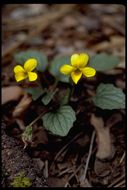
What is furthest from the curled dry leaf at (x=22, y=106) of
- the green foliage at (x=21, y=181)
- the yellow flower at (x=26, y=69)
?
the green foliage at (x=21, y=181)

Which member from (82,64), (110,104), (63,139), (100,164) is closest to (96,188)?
(100,164)

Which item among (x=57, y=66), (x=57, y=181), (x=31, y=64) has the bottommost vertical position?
(x=57, y=181)

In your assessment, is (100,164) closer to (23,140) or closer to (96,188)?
(96,188)

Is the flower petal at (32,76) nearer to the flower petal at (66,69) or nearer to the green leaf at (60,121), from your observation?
the flower petal at (66,69)

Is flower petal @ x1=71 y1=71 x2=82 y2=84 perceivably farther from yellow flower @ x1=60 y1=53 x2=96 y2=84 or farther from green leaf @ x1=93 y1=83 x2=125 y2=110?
green leaf @ x1=93 y1=83 x2=125 y2=110

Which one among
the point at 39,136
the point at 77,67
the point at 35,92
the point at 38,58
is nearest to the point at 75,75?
the point at 77,67

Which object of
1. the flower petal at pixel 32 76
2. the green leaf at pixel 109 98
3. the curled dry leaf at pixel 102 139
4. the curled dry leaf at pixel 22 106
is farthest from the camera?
the curled dry leaf at pixel 22 106

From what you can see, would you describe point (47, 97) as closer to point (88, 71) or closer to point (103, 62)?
point (88, 71)
